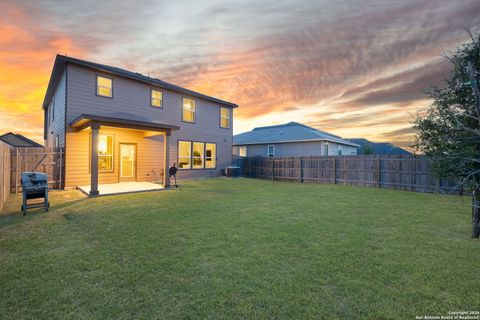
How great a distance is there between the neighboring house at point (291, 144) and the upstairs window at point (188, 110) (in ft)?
33.5

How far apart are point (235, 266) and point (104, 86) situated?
12.2 metres

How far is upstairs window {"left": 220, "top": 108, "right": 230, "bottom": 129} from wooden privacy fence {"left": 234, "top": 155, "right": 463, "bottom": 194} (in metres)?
3.40

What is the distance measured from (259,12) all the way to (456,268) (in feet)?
32.3

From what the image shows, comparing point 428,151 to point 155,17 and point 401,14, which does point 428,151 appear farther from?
point 155,17

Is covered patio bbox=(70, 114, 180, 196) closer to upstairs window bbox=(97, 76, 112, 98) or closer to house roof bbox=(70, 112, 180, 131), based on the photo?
house roof bbox=(70, 112, 180, 131)

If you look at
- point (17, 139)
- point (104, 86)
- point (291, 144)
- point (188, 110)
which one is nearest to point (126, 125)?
point (104, 86)

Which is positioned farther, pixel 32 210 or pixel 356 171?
pixel 356 171

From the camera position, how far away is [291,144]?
22750 millimetres

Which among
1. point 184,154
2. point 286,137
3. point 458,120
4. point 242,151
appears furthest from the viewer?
point 242,151

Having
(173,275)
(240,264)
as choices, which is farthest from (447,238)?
(173,275)

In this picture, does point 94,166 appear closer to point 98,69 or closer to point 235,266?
point 98,69

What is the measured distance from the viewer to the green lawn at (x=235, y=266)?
2387mm

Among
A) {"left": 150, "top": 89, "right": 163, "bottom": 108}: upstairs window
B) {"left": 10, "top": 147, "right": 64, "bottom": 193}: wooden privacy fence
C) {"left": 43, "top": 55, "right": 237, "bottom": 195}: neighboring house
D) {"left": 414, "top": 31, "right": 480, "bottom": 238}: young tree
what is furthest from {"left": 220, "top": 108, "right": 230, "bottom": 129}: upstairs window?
{"left": 414, "top": 31, "right": 480, "bottom": 238}: young tree

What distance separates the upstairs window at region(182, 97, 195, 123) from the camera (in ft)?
50.2
